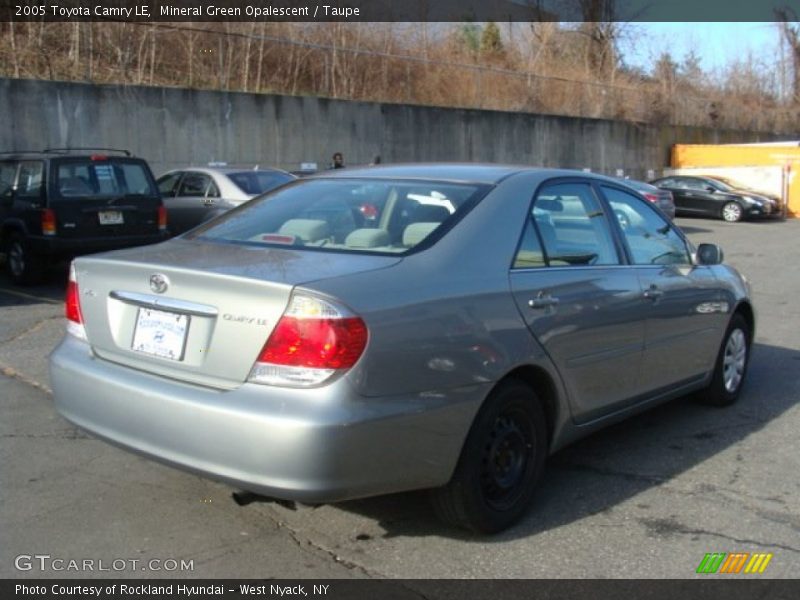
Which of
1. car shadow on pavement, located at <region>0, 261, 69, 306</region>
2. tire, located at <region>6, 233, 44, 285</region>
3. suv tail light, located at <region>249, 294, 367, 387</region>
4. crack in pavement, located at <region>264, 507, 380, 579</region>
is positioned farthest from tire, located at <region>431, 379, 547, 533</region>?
tire, located at <region>6, 233, 44, 285</region>

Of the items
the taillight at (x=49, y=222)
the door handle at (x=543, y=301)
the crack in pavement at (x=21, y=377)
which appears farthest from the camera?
the taillight at (x=49, y=222)

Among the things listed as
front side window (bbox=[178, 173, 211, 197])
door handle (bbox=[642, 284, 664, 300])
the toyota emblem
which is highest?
front side window (bbox=[178, 173, 211, 197])

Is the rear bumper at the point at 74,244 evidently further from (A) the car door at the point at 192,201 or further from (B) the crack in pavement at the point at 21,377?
(B) the crack in pavement at the point at 21,377

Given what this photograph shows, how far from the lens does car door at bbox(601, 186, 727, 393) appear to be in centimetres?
495

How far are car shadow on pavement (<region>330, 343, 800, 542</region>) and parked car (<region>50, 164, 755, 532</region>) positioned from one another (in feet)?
0.94

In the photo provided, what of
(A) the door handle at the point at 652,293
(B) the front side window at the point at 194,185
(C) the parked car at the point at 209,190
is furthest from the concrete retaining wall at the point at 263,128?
(A) the door handle at the point at 652,293

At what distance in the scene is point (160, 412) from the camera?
3.46 m

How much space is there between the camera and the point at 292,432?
317 cm

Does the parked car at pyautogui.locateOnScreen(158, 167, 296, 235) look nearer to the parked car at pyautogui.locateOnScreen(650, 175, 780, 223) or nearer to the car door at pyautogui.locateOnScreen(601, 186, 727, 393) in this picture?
the car door at pyautogui.locateOnScreen(601, 186, 727, 393)

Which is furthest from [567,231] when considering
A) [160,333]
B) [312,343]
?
[160,333]

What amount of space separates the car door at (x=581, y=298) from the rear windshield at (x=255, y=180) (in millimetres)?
8826

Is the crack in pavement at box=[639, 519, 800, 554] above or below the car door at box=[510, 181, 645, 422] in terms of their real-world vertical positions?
below

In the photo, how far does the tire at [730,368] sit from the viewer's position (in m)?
5.92

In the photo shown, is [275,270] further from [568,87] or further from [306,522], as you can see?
[568,87]
